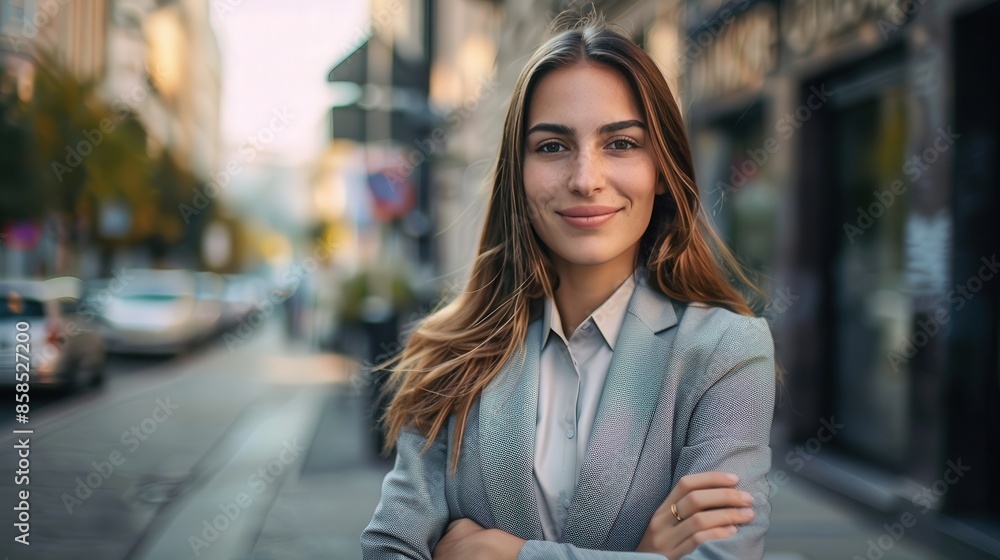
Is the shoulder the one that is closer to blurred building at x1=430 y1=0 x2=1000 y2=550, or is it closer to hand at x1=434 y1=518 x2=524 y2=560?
hand at x1=434 y1=518 x2=524 y2=560

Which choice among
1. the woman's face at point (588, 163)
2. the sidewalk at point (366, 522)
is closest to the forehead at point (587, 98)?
the woman's face at point (588, 163)

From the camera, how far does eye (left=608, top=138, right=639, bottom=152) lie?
1.89 meters

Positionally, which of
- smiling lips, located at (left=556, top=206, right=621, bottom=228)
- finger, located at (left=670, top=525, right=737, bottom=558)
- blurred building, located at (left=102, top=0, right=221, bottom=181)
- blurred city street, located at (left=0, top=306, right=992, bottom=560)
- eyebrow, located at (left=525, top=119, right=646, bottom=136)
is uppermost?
blurred building, located at (left=102, top=0, right=221, bottom=181)

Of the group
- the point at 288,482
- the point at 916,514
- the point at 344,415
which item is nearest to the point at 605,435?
the point at 916,514

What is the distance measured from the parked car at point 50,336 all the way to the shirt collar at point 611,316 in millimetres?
11196

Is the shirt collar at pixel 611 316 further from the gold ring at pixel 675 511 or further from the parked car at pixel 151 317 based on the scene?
the parked car at pixel 151 317

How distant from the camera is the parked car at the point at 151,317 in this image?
2070 cm

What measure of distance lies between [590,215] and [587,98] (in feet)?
→ 0.83

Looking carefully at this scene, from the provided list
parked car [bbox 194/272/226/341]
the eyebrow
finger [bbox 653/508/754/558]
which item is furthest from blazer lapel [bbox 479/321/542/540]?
parked car [bbox 194/272/226/341]

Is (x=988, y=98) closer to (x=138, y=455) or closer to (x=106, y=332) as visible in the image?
(x=138, y=455)

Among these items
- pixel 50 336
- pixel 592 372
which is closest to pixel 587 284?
pixel 592 372

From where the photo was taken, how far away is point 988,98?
545 cm

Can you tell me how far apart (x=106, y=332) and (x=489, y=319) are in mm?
20614

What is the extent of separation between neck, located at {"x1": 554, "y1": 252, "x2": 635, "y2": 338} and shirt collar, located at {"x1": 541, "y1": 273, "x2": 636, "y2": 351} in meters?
0.03
